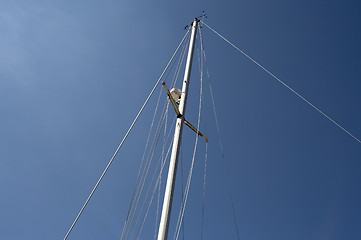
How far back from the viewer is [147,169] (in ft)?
25.5

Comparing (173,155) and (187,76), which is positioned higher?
(187,76)

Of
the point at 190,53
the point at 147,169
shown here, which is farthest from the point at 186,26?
the point at 147,169

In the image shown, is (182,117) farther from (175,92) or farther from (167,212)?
(167,212)

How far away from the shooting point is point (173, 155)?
20.1 ft

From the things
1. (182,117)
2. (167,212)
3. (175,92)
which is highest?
(175,92)

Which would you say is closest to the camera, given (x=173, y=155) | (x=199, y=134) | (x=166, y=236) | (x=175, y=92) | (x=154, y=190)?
(x=166, y=236)

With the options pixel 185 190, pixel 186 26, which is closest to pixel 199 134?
pixel 185 190

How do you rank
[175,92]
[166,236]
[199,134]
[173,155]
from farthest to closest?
[199,134], [175,92], [173,155], [166,236]

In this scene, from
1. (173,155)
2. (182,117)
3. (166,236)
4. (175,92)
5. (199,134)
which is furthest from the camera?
(199,134)

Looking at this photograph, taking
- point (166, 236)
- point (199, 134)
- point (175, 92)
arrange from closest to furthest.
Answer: point (166, 236) → point (175, 92) → point (199, 134)

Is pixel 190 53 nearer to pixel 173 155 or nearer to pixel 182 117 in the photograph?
pixel 182 117

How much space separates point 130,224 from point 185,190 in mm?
1888

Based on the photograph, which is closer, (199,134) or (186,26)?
(199,134)

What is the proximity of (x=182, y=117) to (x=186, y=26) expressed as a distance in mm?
4800
